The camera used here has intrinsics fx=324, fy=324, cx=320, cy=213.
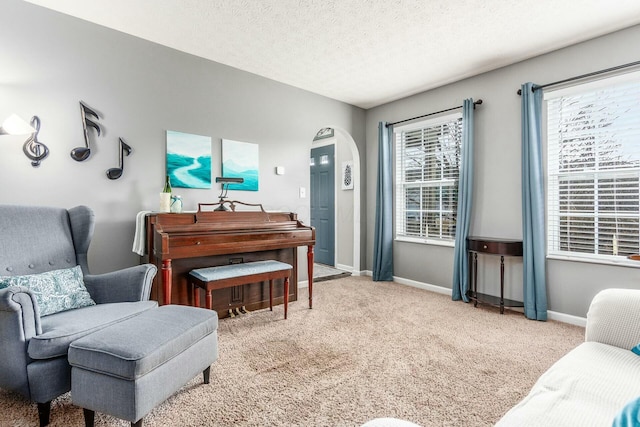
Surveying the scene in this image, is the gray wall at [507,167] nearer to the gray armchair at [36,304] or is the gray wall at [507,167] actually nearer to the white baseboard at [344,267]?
the white baseboard at [344,267]

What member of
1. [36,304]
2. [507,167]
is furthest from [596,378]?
[507,167]

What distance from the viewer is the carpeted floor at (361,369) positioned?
1642 mm

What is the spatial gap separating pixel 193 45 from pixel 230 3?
0.83 metres

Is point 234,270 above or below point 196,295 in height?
above

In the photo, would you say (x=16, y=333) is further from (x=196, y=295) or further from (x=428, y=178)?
(x=428, y=178)

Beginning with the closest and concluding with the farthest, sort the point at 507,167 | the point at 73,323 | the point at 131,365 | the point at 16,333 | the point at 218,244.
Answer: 1. the point at 131,365
2. the point at 16,333
3. the point at 73,323
4. the point at 218,244
5. the point at 507,167

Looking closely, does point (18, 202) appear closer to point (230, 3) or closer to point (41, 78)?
point (41, 78)

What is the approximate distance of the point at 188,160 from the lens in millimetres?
3229

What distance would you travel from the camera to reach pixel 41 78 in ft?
8.22

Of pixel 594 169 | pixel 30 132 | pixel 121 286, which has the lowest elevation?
pixel 121 286

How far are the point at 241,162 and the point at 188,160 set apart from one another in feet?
1.90

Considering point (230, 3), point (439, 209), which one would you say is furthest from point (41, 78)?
point (439, 209)

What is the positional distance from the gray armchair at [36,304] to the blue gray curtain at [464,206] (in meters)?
3.10

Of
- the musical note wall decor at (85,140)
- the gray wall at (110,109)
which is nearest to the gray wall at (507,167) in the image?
the gray wall at (110,109)
